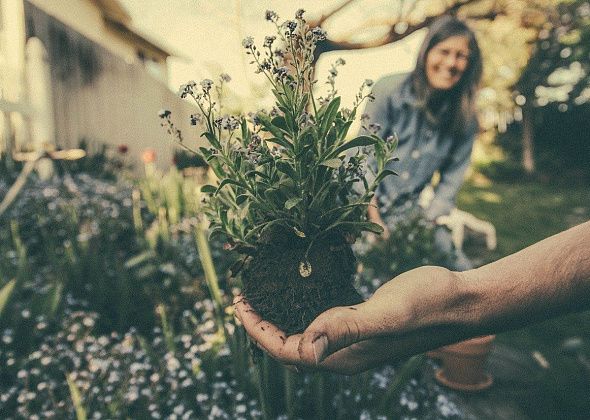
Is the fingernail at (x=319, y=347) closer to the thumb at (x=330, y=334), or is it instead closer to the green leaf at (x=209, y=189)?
the thumb at (x=330, y=334)

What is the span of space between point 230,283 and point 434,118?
178 cm

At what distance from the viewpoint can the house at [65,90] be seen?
5.21 m

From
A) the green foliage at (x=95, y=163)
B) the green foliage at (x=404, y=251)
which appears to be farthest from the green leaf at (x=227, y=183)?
the green foliage at (x=95, y=163)

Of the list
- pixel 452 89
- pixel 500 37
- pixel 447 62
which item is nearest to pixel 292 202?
pixel 447 62

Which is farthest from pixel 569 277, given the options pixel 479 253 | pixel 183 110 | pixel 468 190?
pixel 183 110

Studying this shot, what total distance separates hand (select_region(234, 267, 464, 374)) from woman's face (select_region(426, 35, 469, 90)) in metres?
2.36

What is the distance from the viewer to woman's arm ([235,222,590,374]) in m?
1.04

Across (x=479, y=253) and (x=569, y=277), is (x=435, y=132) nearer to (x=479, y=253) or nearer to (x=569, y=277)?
(x=569, y=277)

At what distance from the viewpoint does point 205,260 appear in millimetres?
2129

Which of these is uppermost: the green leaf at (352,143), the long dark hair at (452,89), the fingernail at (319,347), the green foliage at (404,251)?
the long dark hair at (452,89)

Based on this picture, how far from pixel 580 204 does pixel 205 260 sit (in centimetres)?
989

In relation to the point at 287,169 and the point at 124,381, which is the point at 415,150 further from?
the point at 287,169

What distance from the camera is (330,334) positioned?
961 mm

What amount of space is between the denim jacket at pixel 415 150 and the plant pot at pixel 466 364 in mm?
1028
